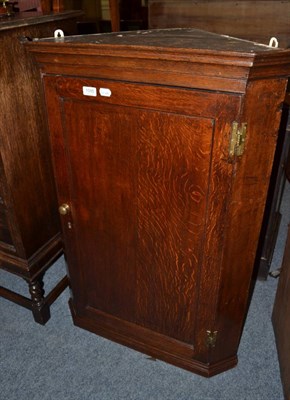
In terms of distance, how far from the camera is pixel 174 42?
3.64 ft

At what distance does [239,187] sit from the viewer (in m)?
1.16

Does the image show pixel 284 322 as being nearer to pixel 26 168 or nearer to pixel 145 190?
pixel 145 190

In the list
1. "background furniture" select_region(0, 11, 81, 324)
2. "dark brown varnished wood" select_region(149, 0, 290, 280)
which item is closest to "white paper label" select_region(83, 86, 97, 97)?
"background furniture" select_region(0, 11, 81, 324)

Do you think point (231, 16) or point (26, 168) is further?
point (231, 16)

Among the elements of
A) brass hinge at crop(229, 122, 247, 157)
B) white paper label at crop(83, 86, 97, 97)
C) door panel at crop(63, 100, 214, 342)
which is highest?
white paper label at crop(83, 86, 97, 97)

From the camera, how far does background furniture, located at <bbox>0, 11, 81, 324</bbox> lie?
4.69ft

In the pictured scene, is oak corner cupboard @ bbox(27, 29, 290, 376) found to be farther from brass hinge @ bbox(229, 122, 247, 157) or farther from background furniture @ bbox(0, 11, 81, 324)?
background furniture @ bbox(0, 11, 81, 324)

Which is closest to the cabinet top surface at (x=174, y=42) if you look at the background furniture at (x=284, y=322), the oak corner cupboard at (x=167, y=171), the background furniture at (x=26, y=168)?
the oak corner cupboard at (x=167, y=171)

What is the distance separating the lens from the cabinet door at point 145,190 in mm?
1119

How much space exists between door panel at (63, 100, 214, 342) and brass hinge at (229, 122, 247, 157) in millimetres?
Answer: 69

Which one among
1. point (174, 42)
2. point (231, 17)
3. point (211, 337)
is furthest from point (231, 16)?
point (211, 337)

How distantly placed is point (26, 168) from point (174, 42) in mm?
884

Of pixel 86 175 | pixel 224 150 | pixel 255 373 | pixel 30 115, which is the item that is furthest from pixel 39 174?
pixel 255 373

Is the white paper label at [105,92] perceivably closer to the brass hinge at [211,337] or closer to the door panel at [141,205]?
the door panel at [141,205]
